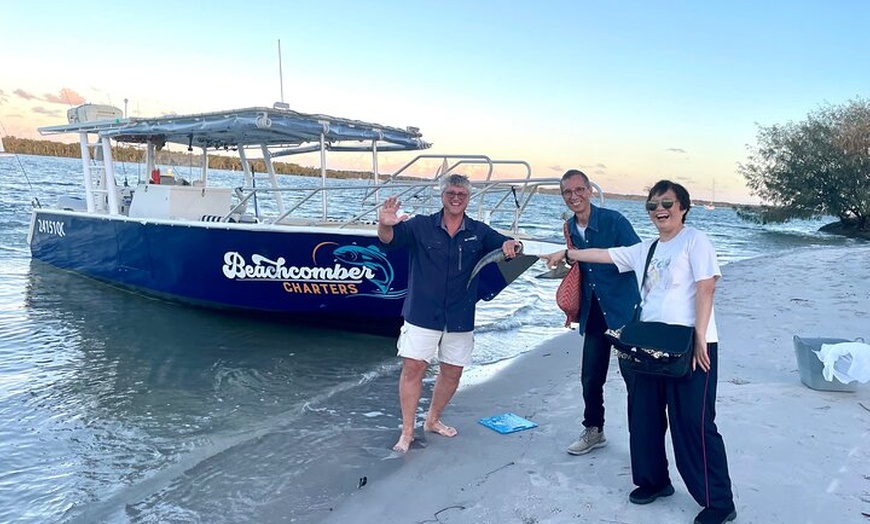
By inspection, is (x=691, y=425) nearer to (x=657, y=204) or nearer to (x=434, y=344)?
(x=657, y=204)

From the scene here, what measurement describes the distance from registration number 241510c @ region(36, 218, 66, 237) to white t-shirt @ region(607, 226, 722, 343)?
1173cm

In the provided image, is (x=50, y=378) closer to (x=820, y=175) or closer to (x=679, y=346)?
(x=679, y=346)

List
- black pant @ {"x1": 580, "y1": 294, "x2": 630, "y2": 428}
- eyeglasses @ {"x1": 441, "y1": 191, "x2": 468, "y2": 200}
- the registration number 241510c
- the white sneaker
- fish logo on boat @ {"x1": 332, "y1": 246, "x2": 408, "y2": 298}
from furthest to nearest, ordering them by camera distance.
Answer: the registration number 241510c → fish logo on boat @ {"x1": 332, "y1": 246, "x2": 408, "y2": 298} → eyeglasses @ {"x1": 441, "y1": 191, "x2": 468, "y2": 200} → the white sneaker → black pant @ {"x1": 580, "y1": 294, "x2": 630, "y2": 428}

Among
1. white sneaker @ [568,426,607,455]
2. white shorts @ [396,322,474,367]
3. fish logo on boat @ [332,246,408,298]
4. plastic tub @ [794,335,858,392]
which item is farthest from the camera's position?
fish logo on boat @ [332,246,408,298]

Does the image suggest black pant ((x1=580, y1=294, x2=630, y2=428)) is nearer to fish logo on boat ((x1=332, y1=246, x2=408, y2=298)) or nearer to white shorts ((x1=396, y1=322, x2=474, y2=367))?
white shorts ((x1=396, y1=322, x2=474, y2=367))

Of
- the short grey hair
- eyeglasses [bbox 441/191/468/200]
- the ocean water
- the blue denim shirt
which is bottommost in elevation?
the ocean water

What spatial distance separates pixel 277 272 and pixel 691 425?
6.04 metres

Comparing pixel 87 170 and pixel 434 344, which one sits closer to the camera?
pixel 434 344

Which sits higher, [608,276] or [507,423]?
[608,276]

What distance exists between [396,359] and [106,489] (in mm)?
3773

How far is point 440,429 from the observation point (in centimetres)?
462

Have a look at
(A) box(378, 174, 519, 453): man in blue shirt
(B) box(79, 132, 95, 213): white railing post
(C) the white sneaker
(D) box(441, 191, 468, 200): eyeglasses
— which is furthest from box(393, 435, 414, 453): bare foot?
(B) box(79, 132, 95, 213): white railing post

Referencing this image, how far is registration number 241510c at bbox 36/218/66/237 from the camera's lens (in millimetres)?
11611

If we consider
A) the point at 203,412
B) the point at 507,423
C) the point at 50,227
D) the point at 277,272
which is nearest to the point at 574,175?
the point at 507,423
